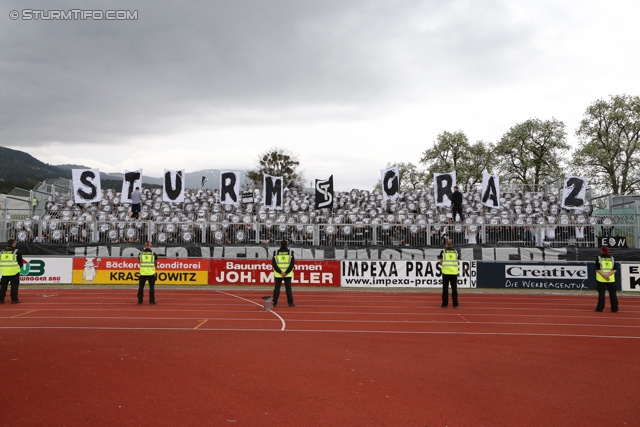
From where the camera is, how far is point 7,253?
50.4 feet

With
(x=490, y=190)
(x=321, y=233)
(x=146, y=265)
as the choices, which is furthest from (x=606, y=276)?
(x=146, y=265)

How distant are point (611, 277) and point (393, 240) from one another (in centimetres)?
1001

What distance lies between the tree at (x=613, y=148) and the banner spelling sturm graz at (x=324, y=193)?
35863mm

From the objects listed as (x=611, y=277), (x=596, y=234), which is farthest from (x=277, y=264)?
(x=596, y=234)

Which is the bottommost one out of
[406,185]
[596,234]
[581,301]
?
[581,301]

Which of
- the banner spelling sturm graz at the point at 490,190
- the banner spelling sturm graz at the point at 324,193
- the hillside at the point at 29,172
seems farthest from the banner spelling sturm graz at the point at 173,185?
the hillside at the point at 29,172

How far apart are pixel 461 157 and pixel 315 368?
173ft

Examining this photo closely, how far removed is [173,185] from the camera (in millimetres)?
24672

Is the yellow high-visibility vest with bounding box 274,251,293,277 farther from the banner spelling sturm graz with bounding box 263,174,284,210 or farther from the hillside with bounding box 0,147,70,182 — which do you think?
the hillside with bounding box 0,147,70,182

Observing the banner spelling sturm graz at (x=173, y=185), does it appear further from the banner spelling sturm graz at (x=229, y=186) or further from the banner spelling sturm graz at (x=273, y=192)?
the banner spelling sturm graz at (x=273, y=192)

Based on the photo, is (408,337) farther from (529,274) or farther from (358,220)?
(358,220)

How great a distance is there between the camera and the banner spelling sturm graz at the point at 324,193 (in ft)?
83.5

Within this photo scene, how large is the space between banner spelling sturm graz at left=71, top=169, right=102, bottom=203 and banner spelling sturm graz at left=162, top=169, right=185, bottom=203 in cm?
323

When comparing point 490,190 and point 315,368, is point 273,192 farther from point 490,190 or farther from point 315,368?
point 315,368
